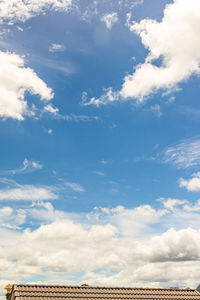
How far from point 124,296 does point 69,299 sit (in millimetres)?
5422

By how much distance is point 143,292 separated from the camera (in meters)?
28.5

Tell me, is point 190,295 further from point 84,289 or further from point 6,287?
point 6,287

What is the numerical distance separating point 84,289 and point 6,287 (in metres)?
7.37

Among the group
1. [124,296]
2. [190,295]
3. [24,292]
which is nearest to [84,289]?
[124,296]

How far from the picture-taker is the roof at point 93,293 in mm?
24250

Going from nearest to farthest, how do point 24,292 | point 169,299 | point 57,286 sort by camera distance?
point 24,292, point 57,286, point 169,299

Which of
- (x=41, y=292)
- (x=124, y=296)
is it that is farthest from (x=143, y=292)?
(x=41, y=292)

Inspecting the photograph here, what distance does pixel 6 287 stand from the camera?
2753cm

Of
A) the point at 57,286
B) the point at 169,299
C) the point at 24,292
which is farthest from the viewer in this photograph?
the point at 169,299

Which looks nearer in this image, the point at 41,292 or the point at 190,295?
the point at 41,292

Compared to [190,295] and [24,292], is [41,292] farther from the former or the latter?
[190,295]

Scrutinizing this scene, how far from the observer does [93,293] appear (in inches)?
1043

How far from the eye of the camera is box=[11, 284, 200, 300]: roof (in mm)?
24250

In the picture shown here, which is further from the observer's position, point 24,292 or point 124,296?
point 124,296
